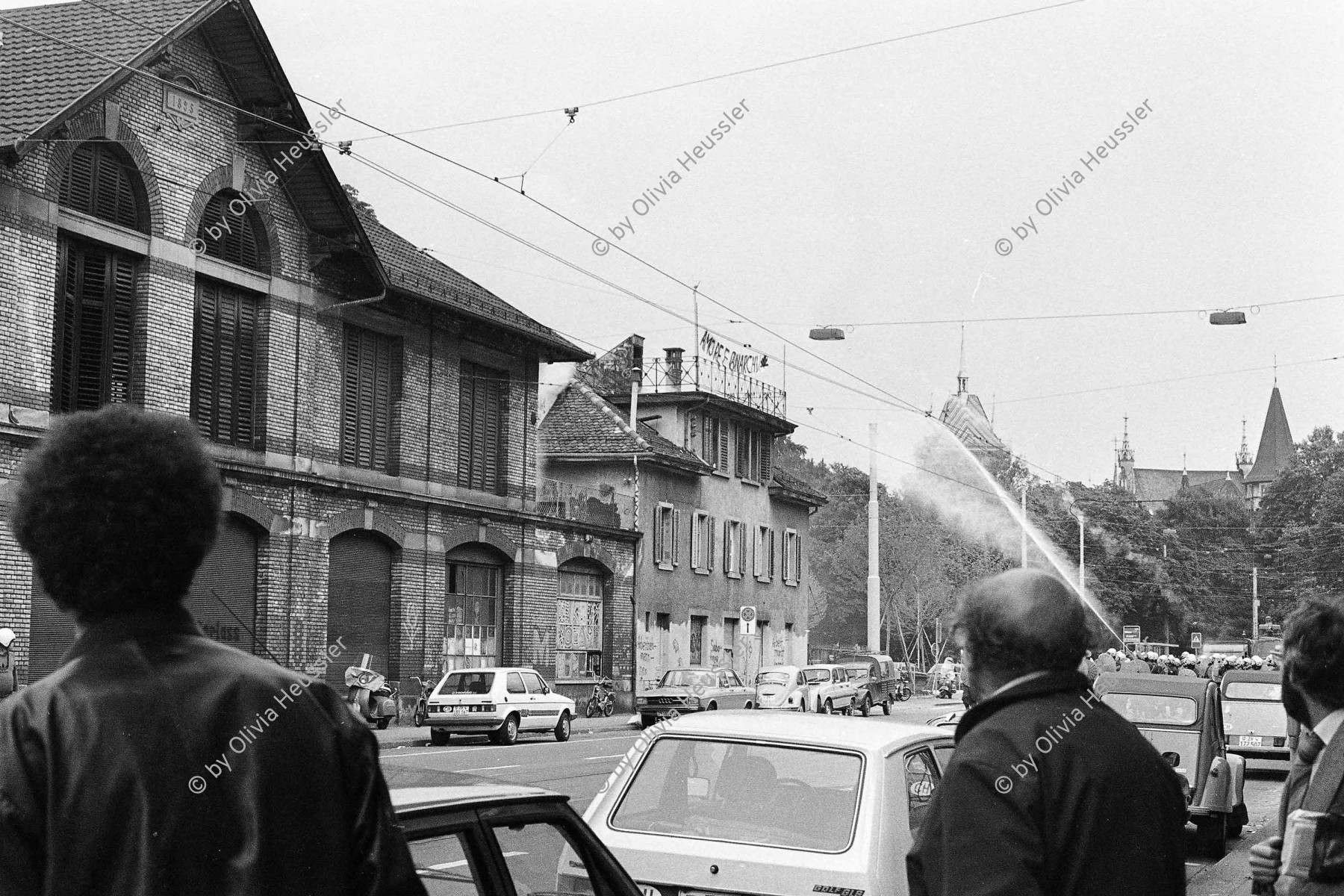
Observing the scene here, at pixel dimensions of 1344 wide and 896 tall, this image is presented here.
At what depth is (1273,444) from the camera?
6068 inches

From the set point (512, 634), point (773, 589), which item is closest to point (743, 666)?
point (773, 589)

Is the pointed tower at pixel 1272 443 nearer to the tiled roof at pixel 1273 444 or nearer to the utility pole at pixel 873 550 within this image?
the tiled roof at pixel 1273 444

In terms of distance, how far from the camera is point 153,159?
86.8 ft

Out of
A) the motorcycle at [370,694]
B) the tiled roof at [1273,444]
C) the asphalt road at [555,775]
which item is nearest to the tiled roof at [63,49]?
the asphalt road at [555,775]

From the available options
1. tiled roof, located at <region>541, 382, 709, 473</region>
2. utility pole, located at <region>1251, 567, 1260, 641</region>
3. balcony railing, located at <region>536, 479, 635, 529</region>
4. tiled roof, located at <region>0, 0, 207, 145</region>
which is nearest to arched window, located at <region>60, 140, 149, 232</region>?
tiled roof, located at <region>0, 0, 207, 145</region>

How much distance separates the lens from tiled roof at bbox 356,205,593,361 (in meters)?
33.2

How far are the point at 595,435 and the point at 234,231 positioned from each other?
20411mm

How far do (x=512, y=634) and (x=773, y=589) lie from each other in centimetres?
2130

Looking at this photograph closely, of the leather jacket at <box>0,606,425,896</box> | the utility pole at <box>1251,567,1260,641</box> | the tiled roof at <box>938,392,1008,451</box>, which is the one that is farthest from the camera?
the utility pole at <box>1251,567,1260,641</box>

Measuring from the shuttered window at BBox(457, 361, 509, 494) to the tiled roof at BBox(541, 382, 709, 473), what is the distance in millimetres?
10069

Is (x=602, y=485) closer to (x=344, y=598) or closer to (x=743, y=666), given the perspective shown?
(x=743, y=666)

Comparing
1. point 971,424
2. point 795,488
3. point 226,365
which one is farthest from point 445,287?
point 971,424

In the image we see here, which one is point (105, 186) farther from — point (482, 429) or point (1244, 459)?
point (1244, 459)

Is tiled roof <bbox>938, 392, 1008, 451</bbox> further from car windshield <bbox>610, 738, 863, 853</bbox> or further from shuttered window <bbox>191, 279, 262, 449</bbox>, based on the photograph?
car windshield <bbox>610, 738, 863, 853</bbox>
